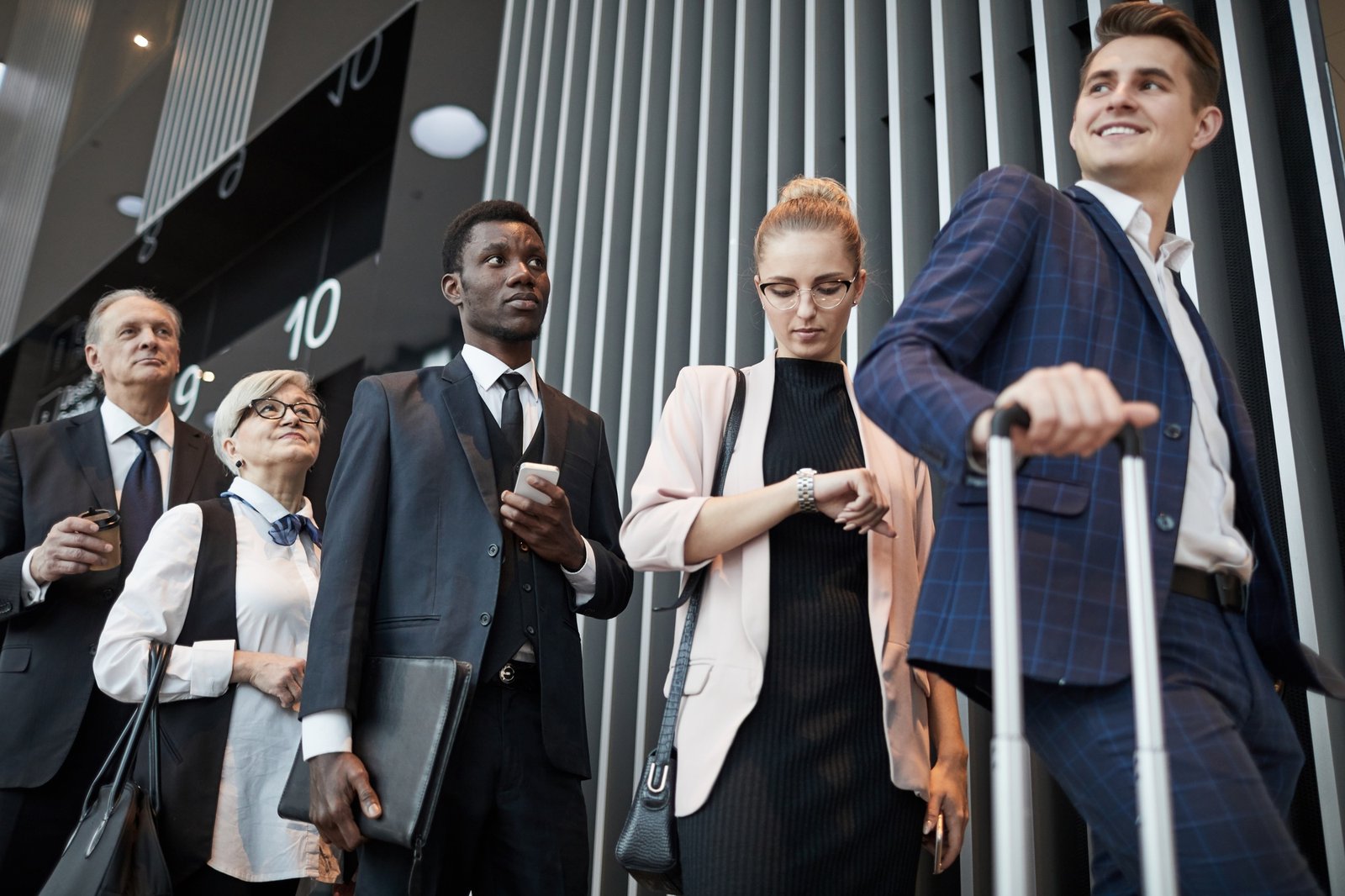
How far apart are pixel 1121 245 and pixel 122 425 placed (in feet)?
8.26

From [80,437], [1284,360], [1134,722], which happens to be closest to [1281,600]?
[1134,722]

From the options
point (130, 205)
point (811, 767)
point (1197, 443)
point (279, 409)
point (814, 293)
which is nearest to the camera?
point (1197, 443)

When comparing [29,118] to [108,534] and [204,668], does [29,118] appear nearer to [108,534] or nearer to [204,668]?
[108,534]

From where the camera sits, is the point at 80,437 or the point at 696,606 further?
the point at 80,437

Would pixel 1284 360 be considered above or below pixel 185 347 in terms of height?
below

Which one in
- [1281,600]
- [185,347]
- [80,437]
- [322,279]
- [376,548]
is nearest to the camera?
[1281,600]

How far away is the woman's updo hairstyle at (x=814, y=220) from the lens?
1.91 metres

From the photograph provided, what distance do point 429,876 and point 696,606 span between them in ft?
1.87

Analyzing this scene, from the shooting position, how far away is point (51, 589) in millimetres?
2639

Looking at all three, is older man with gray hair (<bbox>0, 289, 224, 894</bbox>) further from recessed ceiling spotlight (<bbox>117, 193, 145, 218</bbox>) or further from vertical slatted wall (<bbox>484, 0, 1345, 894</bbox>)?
recessed ceiling spotlight (<bbox>117, 193, 145, 218</bbox>)

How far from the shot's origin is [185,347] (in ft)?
21.5

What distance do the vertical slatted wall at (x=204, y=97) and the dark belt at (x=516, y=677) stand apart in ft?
14.7

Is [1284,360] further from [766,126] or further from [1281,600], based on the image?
[766,126]

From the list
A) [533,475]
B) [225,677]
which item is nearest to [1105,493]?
[533,475]
